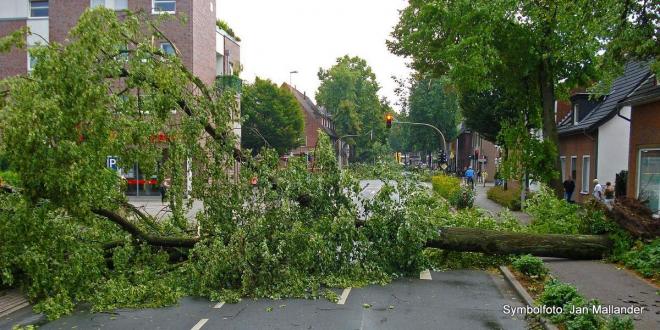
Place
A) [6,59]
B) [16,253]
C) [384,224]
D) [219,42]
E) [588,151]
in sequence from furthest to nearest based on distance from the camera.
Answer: [219,42] < [6,59] < [588,151] < [384,224] < [16,253]

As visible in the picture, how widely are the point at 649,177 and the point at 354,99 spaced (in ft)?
211

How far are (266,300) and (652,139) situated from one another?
1202 centimetres

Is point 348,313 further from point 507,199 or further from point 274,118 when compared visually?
point 274,118

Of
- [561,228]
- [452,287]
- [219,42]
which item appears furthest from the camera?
[219,42]

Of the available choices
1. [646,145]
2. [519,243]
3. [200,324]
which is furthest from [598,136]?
[200,324]

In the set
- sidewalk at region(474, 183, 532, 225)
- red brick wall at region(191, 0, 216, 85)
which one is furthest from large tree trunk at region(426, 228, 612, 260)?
red brick wall at region(191, 0, 216, 85)

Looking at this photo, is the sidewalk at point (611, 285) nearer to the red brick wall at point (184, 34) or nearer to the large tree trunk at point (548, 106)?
the large tree trunk at point (548, 106)

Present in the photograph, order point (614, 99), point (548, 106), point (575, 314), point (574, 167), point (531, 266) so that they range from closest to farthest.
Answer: point (575, 314) → point (531, 266) → point (548, 106) → point (614, 99) → point (574, 167)

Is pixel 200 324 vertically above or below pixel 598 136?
below

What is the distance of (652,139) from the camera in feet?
50.1

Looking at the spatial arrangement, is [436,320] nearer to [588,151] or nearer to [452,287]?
[452,287]

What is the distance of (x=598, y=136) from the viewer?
77.5 feet

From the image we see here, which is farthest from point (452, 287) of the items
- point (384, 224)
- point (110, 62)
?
point (110, 62)

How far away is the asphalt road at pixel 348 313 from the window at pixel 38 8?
2845 centimetres
